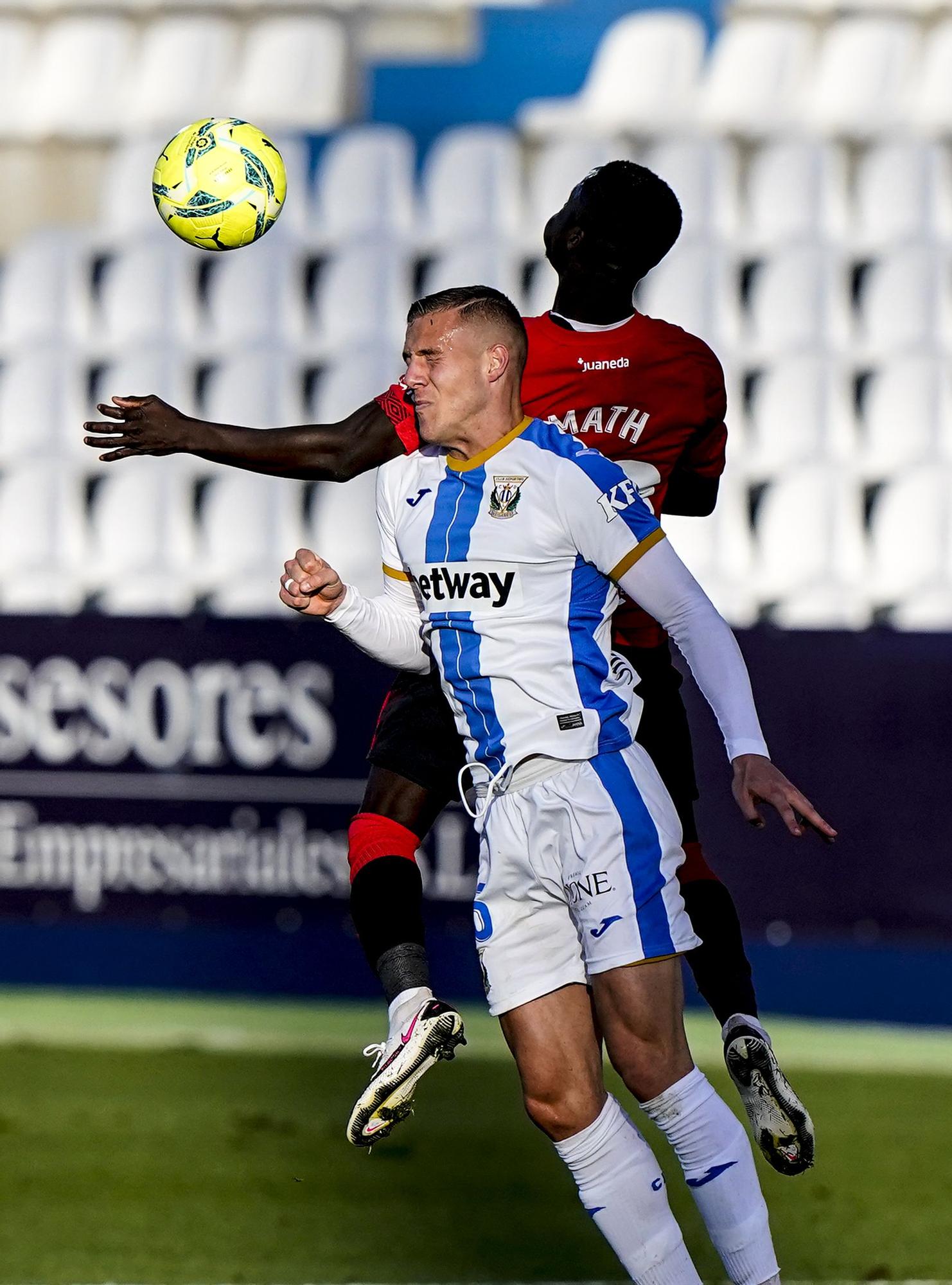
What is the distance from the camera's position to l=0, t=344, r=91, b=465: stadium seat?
8.48 meters

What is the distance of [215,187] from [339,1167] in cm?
282

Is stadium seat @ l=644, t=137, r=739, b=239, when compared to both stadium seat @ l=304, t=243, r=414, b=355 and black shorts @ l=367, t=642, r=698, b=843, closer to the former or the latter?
stadium seat @ l=304, t=243, r=414, b=355

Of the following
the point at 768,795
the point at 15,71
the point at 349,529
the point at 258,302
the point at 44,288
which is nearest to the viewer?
the point at 768,795

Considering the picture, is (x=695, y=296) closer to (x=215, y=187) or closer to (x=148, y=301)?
(x=148, y=301)

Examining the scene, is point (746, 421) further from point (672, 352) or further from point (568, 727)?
point (568, 727)

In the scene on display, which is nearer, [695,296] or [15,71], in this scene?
[695,296]

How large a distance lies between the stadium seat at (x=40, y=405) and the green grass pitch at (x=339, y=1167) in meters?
3.02

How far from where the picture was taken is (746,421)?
26.9ft

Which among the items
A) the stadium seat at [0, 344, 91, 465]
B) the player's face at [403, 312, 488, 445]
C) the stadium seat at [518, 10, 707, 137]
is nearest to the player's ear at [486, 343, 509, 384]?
the player's face at [403, 312, 488, 445]

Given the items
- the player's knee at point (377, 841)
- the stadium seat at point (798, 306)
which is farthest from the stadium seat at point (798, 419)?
the player's knee at point (377, 841)

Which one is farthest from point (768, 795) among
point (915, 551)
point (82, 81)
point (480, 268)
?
point (82, 81)

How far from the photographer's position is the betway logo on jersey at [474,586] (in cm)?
305

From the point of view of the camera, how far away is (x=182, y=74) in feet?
30.1

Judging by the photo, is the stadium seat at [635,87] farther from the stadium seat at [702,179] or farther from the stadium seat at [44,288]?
the stadium seat at [44,288]
